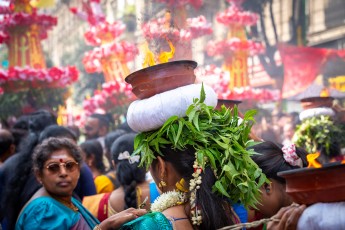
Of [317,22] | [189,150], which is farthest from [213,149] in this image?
[317,22]

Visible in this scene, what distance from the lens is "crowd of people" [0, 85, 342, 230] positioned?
2.62 metres

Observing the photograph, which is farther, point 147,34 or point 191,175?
point 147,34

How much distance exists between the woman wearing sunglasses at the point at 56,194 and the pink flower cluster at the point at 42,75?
454 centimetres

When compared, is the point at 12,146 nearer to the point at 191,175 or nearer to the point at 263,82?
the point at 191,175

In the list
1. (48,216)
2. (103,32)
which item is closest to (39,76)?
(103,32)

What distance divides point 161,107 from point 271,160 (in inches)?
43.4

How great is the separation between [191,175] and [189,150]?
0.12m

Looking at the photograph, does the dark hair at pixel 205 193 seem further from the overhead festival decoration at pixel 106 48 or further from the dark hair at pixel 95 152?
the overhead festival decoration at pixel 106 48

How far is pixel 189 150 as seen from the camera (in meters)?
2.68

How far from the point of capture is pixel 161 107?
8.71 feet

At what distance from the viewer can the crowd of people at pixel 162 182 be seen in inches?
103

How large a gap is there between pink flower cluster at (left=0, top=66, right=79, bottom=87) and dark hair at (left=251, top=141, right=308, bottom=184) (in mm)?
5696

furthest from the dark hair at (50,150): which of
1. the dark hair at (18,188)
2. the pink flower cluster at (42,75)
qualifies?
the pink flower cluster at (42,75)

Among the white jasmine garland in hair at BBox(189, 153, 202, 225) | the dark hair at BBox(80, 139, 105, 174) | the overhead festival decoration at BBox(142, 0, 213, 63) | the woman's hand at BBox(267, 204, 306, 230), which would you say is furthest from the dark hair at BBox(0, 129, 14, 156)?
the woman's hand at BBox(267, 204, 306, 230)
